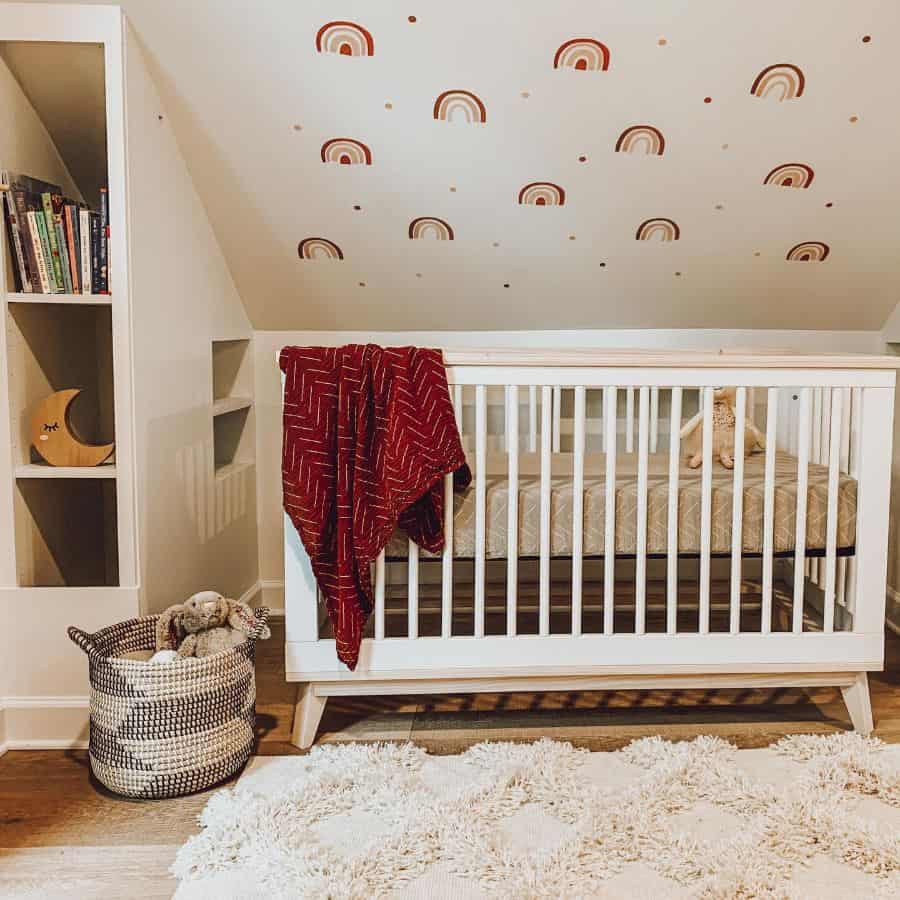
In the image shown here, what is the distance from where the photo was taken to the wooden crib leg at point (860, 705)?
2096 mm

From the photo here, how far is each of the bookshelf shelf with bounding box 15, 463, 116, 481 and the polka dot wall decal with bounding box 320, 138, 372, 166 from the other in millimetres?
876

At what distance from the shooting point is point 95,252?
2.01 meters

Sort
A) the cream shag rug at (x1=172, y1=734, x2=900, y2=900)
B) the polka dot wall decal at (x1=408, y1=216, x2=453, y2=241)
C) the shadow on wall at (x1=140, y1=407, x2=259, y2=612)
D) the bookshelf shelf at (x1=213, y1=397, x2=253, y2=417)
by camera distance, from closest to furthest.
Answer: the cream shag rug at (x1=172, y1=734, x2=900, y2=900) < the shadow on wall at (x1=140, y1=407, x2=259, y2=612) < the polka dot wall decal at (x1=408, y1=216, x2=453, y2=241) < the bookshelf shelf at (x1=213, y1=397, x2=253, y2=417)

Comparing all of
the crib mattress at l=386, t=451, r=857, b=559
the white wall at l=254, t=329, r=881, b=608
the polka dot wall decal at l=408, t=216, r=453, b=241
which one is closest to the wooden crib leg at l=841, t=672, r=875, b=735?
the crib mattress at l=386, t=451, r=857, b=559

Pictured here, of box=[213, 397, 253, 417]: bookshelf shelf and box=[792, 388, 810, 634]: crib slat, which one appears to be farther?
box=[213, 397, 253, 417]: bookshelf shelf

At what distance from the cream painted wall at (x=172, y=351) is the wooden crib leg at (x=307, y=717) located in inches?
15.6

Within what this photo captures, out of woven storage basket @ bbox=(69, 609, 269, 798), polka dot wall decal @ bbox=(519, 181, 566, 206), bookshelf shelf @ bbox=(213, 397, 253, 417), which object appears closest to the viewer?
woven storage basket @ bbox=(69, 609, 269, 798)

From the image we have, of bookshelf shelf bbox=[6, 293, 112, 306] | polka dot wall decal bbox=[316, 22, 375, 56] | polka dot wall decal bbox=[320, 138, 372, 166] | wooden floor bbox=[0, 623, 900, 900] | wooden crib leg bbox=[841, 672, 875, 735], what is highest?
polka dot wall decal bbox=[316, 22, 375, 56]

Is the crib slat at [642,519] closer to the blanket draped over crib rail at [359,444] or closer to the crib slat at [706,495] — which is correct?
→ the crib slat at [706,495]

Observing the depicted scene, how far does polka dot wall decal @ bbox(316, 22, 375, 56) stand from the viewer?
6.50ft

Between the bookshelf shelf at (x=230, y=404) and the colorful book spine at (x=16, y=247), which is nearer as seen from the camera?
the colorful book spine at (x=16, y=247)

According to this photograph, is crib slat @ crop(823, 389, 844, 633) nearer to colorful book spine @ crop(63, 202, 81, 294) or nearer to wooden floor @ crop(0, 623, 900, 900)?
wooden floor @ crop(0, 623, 900, 900)

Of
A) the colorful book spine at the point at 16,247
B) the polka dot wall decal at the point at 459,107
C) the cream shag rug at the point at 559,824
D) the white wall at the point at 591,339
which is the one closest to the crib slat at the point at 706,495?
the cream shag rug at the point at 559,824

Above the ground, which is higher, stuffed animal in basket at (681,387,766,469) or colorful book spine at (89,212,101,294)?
colorful book spine at (89,212,101,294)
